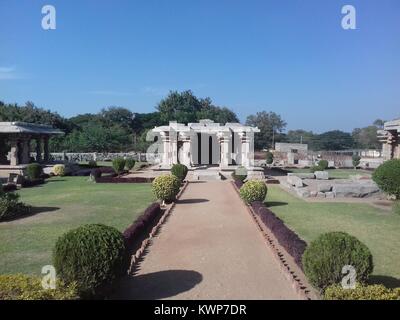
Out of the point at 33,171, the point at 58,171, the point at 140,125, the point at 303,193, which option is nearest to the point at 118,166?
the point at 58,171

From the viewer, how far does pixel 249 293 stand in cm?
670

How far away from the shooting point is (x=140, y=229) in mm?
11062

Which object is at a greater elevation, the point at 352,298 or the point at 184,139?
the point at 184,139

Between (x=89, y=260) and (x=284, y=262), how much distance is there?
433 cm

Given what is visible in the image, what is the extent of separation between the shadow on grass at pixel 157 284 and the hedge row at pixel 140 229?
1214mm

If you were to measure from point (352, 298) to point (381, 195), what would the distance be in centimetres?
1490

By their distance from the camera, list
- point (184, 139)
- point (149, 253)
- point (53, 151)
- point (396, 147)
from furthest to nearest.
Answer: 1. point (53, 151)
2. point (184, 139)
3. point (396, 147)
4. point (149, 253)

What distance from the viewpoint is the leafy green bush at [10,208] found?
1316 cm

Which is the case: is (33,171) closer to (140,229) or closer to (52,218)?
(52,218)

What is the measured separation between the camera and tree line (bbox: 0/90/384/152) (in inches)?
2152

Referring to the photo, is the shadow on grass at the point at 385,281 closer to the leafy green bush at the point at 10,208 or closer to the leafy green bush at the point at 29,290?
the leafy green bush at the point at 29,290
